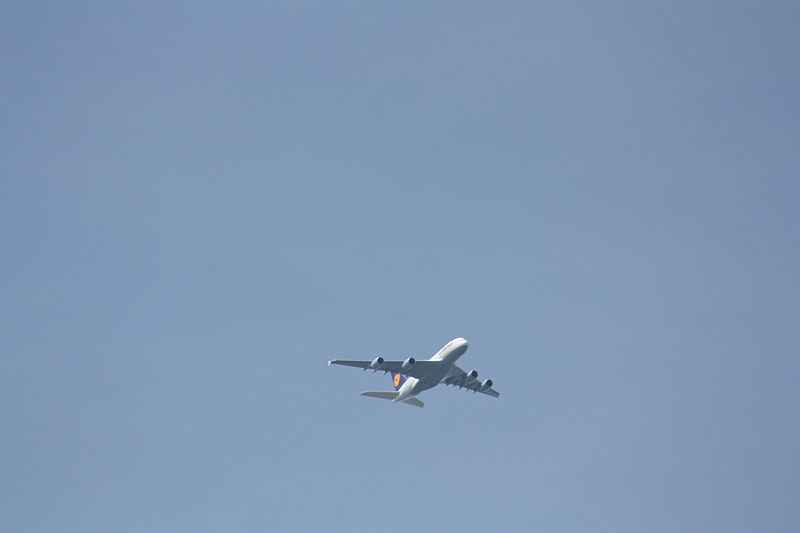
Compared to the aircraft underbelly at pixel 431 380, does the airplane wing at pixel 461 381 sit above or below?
above

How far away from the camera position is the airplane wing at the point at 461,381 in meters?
105

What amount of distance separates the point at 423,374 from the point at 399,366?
3.06 m

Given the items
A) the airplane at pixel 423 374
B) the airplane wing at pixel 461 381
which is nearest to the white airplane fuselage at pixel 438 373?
the airplane at pixel 423 374

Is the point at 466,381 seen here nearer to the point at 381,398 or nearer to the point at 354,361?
the point at 381,398

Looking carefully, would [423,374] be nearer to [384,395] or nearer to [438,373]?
[438,373]

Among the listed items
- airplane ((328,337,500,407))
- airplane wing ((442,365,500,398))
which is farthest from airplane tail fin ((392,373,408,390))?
airplane wing ((442,365,500,398))

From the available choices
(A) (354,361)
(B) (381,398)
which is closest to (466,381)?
(B) (381,398)

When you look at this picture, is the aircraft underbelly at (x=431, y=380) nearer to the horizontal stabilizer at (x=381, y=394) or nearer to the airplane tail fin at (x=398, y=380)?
the airplane tail fin at (x=398, y=380)

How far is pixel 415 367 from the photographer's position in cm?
9750

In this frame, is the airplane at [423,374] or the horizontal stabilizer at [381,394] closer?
the airplane at [423,374]

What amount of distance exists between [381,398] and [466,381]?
9.04m

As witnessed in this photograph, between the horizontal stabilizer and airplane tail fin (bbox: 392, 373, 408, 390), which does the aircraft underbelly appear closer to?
airplane tail fin (bbox: 392, 373, 408, 390)

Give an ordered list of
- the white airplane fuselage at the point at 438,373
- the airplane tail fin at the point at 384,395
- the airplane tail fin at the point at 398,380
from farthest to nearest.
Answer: the airplane tail fin at the point at 384,395 → the airplane tail fin at the point at 398,380 → the white airplane fuselage at the point at 438,373

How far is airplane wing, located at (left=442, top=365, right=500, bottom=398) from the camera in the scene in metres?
105
